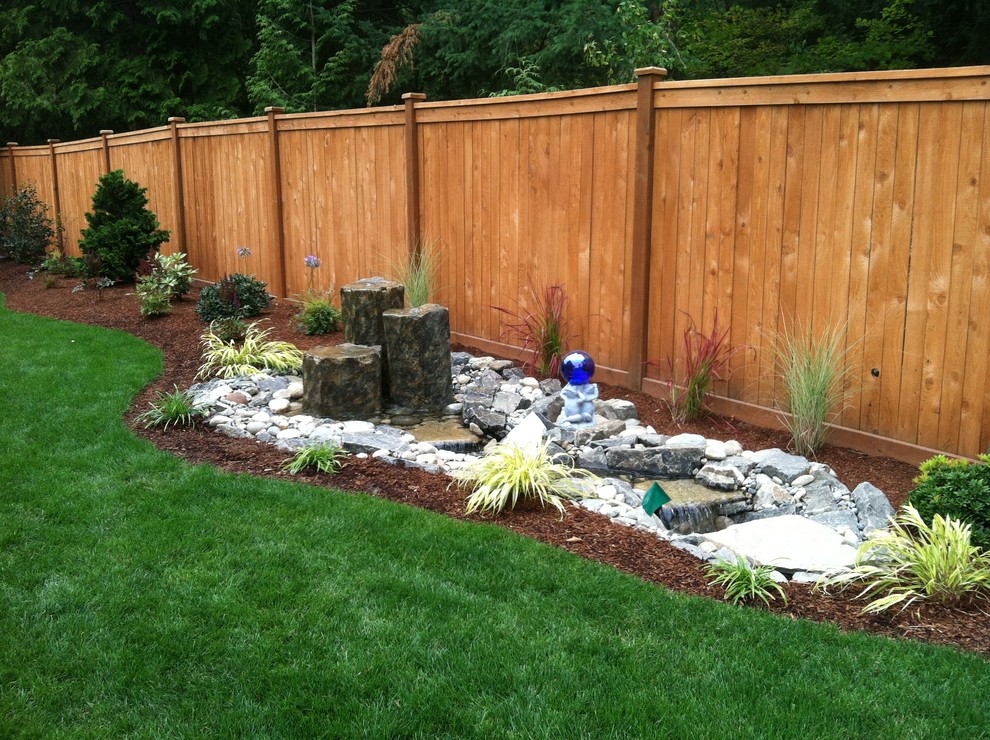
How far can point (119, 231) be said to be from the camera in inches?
468

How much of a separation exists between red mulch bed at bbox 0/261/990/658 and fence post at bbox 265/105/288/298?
2.42m

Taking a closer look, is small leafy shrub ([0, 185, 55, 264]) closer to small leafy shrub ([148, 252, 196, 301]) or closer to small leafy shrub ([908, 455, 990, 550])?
small leafy shrub ([148, 252, 196, 301])

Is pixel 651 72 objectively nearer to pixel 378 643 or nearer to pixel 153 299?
pixel 378 643

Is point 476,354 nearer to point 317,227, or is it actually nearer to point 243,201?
point 317,227

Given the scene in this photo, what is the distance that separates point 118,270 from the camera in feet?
39.4

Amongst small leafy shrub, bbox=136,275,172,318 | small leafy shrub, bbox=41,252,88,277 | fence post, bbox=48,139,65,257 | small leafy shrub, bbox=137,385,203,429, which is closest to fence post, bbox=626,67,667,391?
small leafy shrub, bbox=137,385,203,429

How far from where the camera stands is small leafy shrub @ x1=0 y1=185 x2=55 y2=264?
52.2ft

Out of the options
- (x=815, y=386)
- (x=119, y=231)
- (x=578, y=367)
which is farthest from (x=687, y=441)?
(x=119, y=231)

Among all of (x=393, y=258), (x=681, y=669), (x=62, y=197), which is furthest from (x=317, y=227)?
(x=62, y=197)

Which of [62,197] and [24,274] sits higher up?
[62,197]

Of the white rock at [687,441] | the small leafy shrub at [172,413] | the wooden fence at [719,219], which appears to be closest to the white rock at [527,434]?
the white rock at [687,441]

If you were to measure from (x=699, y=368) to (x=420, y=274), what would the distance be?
2997 millimetres

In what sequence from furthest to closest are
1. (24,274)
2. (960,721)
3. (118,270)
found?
(24,274) < (118,270) < (960,721)

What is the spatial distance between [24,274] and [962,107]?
13.8 metres
